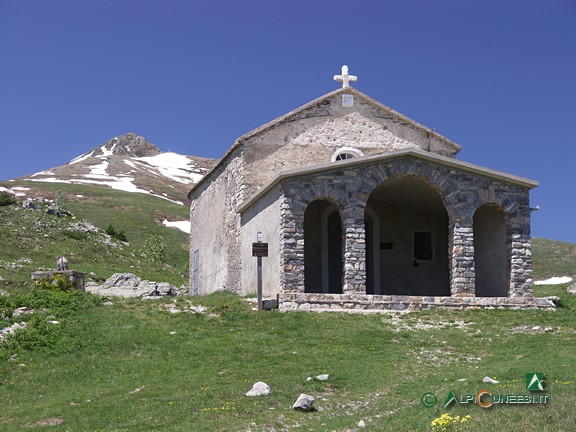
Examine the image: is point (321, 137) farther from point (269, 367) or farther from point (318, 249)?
point (269, 367)

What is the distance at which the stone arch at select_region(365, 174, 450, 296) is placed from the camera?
28344 mm

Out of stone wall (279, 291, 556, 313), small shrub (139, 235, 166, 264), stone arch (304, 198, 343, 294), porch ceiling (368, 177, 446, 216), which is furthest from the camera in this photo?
small shrub (139, 235, 166, 264)

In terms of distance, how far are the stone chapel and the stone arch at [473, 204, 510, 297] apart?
0.05 m

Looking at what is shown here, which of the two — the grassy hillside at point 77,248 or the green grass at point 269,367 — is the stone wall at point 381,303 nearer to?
the green grass at point 269,367

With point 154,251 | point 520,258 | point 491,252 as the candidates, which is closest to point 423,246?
point 491,252

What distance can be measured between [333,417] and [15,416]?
5563 mm

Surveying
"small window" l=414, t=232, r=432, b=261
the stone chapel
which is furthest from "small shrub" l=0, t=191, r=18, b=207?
"small window" l=414, t=232, r=432, b=261

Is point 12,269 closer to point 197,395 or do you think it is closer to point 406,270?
point 406,270

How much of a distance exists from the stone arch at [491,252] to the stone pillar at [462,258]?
4.80ft

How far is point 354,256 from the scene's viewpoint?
915 inches

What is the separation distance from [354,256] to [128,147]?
503 feet

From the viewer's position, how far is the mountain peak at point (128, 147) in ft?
557

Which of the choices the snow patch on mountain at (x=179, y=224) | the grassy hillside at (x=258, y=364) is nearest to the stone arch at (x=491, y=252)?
the grassy hillside at (x=258, y=364)

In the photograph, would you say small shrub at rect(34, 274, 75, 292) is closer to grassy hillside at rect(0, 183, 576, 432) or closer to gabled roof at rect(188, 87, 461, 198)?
grassy hillside at rect(0, 183, 576, 432)
